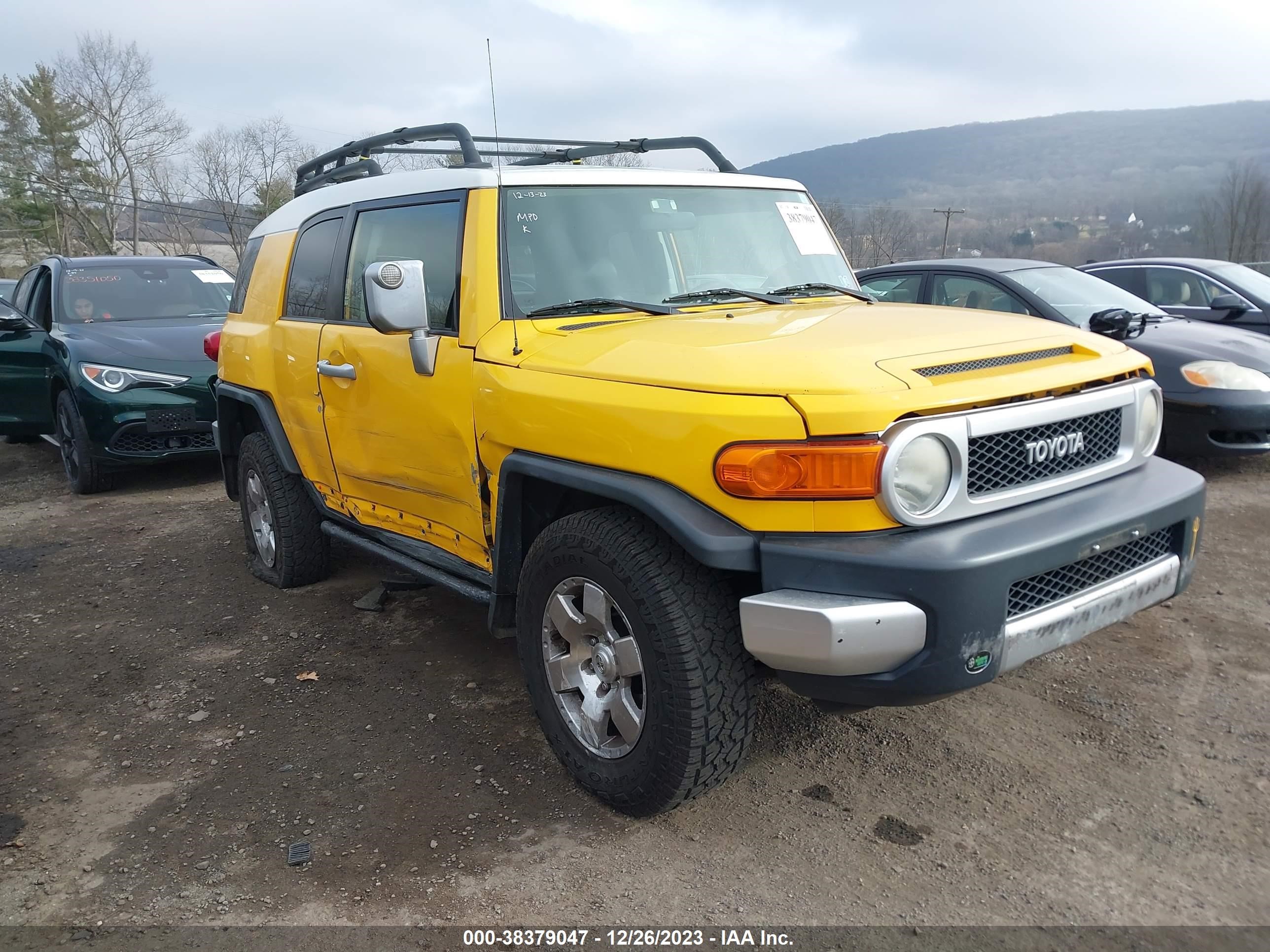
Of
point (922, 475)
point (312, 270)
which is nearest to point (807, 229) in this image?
point (922, 475)

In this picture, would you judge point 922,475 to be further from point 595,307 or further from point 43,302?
point 43,302

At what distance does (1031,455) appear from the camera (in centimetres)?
249

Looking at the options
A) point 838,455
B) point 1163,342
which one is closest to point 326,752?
point 838,455

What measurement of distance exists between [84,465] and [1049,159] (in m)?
149

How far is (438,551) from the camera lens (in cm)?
367

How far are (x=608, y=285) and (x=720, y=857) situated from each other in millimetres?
1879

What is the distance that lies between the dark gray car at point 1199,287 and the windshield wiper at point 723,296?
224 inches

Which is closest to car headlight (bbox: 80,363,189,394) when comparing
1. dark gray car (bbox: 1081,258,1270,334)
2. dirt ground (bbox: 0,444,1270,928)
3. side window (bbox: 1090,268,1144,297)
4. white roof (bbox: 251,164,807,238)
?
dirt ground (bbox: 0,444,1270,928)

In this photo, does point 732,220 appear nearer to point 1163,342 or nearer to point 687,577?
point 687,577

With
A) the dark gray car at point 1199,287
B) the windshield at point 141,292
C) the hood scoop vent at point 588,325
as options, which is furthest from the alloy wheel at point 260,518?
the dark gray car at point 1199,287

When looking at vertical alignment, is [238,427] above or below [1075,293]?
below

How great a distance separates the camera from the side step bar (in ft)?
11.0

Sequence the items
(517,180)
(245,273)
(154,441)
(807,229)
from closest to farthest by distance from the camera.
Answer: (517,180) → (807,229) → (245,273) → (154,441)

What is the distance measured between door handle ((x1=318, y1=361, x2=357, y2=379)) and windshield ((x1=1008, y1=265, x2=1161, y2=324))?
15.8 feet
